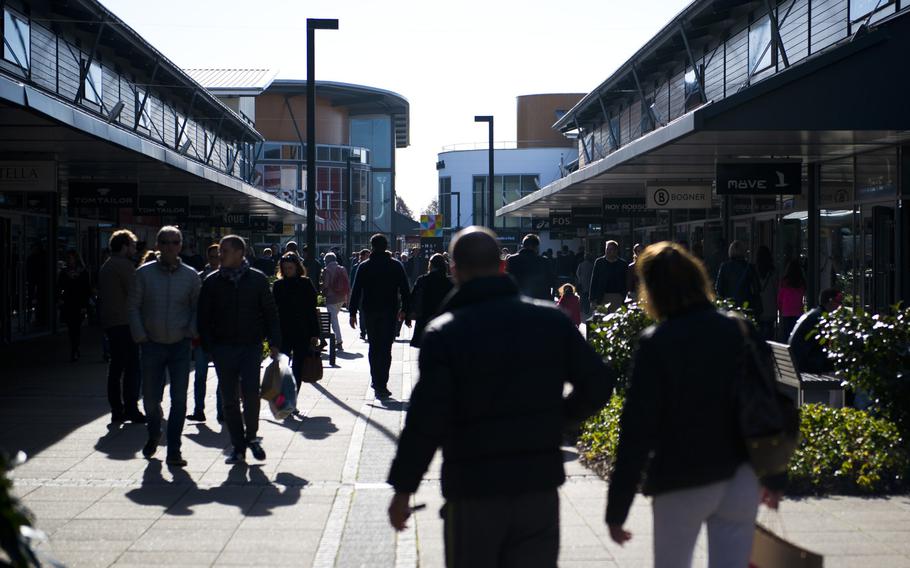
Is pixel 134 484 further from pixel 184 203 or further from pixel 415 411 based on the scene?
pixel 184 203

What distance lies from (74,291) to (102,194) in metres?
5.64

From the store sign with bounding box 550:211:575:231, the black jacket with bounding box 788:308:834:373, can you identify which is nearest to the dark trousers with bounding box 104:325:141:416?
the black jacket with bounding box 788:308:834:373

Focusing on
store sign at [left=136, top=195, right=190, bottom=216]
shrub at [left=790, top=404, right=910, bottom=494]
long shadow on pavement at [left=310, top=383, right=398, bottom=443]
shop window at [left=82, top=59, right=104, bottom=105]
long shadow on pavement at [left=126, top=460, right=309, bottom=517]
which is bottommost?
long shadow on pavement at [left=310, top=383, right=398, bottom=443]

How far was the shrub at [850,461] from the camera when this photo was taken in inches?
303

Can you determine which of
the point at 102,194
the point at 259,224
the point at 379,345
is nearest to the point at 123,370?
the point at 379,345

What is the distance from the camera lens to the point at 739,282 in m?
14.9

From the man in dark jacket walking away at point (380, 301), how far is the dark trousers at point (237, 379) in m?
4.13

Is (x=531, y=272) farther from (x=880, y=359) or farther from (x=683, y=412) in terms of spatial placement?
(x=683, y=412)

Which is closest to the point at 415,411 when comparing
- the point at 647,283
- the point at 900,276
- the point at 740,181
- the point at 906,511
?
the point at 647,283

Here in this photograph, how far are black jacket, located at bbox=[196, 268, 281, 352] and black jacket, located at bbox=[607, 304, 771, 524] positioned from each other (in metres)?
5.04

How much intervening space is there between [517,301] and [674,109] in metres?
26.5

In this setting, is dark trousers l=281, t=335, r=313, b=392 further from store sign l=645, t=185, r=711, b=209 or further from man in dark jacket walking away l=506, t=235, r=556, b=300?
store sign l=645, t=185, r=711, b=209

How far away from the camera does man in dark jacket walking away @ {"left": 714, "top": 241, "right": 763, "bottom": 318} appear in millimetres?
14867

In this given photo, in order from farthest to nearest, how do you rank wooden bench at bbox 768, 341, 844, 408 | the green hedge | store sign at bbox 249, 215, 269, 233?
store sign at bbox 249, 215, 269, 233
wooden bench at bbox 768, 341, 844, 408
the green hedge
